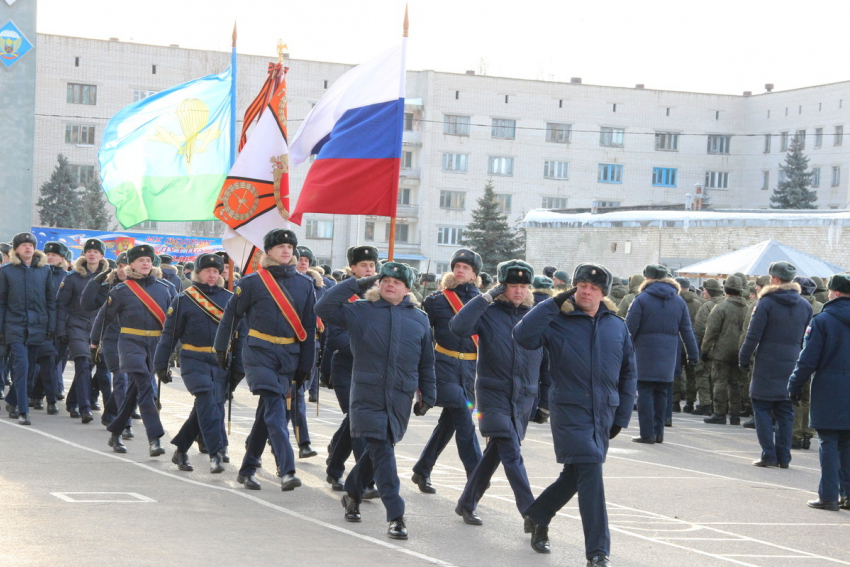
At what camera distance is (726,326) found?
17203 mm

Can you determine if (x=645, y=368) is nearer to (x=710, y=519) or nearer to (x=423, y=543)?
(x=710, y=519)

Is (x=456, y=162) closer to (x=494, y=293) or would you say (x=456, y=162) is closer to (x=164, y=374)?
(x=164, y=374)

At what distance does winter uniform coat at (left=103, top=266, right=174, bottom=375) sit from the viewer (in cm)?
1157

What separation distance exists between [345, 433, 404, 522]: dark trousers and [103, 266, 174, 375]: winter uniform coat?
374cm

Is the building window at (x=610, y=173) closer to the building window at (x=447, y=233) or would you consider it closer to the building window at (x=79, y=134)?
the building window at (x=447, y=233)

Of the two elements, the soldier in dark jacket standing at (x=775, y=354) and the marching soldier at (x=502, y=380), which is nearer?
the marching soldier at (x=502, y=380)

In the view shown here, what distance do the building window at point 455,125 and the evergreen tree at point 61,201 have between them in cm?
2081

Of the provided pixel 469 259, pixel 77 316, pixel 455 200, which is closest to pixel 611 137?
pixel 455 200

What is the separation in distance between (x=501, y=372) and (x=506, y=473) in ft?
2.37

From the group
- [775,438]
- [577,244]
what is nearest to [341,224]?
[577,244]

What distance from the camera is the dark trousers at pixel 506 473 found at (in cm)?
830

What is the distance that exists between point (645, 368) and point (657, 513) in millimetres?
5329

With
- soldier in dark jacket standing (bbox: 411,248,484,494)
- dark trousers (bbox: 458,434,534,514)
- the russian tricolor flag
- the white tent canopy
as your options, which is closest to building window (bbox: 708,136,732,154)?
the white tent canopy

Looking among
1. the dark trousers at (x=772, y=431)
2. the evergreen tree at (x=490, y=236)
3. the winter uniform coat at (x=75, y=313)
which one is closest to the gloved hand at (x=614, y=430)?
the dark trousers at (x=772, y=431)
